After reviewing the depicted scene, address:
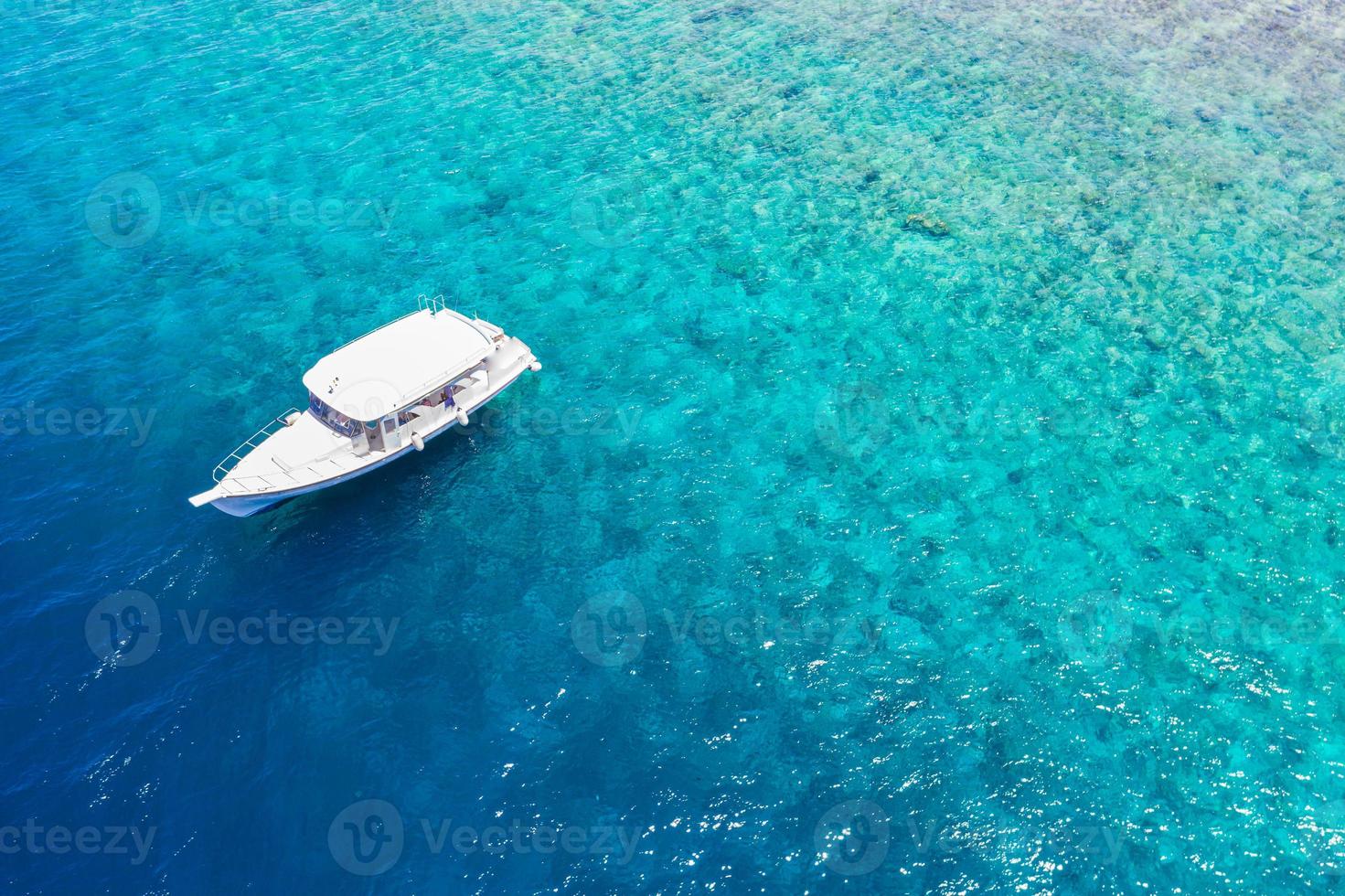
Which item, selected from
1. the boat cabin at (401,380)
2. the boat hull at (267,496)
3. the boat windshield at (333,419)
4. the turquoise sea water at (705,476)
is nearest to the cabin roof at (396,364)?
the boat cabin at (401,380)

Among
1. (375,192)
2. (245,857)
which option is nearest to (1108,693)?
(245,857)

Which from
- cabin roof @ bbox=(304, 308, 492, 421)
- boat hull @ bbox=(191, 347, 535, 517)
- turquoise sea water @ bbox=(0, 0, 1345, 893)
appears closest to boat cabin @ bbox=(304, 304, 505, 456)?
cabin roof @ bbox=(304, 308, 492, 421)

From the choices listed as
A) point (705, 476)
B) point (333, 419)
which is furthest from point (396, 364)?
point (705, 476)

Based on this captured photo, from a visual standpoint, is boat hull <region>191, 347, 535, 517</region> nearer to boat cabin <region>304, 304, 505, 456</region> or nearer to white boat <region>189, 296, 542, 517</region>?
white boat <region>189, 296, 542, 517</region>

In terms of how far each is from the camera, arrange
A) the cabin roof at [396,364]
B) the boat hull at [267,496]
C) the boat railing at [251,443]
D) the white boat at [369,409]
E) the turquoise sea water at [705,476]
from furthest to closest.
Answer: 1. the boat railing at [251,443]
2. the cabin roof at [396,364]
3. the white boat at [369,409]
4. the boat hull at [267,496]
5. the turquoise sea water at [705,476]

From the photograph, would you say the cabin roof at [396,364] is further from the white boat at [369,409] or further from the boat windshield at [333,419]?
the boat windshield at [333,419]

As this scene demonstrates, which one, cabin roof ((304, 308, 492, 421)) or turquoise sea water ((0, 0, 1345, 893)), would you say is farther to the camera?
cabin roof ((304, 308, 492, 421))

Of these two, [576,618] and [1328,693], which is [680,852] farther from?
[1328,693]
